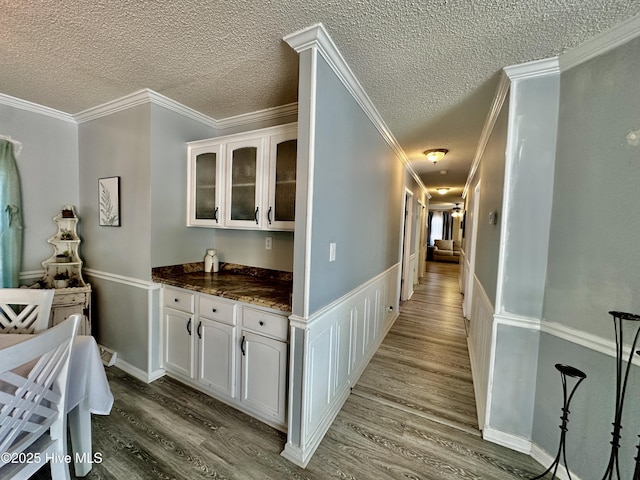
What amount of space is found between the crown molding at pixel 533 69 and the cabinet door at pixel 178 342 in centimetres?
282

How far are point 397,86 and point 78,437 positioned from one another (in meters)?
2.89

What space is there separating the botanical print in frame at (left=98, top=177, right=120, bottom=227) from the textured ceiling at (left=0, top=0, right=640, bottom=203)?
28.5 inches

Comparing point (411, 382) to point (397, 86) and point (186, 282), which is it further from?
point (397, 86)

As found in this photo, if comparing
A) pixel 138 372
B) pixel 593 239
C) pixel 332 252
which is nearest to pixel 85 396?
pixel 138 372

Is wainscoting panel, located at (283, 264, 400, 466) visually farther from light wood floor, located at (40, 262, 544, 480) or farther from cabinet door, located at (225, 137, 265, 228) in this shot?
cabinet door, located at (225, 137, 265, 228)

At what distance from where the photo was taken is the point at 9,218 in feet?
7.48

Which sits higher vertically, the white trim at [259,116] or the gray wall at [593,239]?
the white trim at [259,116]

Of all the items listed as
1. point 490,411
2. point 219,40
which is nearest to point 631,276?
point 490,411

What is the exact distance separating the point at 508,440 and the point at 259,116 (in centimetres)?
321

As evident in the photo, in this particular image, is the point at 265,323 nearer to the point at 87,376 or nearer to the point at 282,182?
the point at 87,376

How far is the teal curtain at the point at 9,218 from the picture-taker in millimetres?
2240

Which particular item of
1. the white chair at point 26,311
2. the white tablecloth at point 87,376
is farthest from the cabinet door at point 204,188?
the white tablecloth at point 87,376

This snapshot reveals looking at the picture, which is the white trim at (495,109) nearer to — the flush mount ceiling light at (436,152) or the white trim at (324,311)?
the flush mount ceiling light at (436,152)

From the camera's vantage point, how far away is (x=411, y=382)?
93.8 inches
